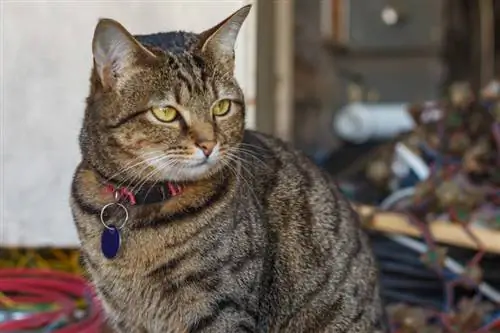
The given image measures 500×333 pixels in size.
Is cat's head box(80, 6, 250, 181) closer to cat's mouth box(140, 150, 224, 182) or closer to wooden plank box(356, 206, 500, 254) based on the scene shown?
cat's mouth box(140, 150, 224, 182)

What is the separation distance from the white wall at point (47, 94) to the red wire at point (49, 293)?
8 cm

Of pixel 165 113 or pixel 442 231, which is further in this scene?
pixel 442 231

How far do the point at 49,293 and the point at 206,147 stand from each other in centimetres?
55

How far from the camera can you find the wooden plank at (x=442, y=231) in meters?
1.53

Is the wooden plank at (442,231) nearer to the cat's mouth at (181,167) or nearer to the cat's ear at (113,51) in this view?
the cat's mouth at (181,167)

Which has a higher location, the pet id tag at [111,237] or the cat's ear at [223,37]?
the cat's ear at [223,37]

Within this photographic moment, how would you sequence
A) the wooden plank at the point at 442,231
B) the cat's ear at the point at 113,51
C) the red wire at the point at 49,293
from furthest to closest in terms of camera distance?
the wooden plank at the point at 442,231, the red wire at the point at 49,293, the cat's ear at the point at 113,51

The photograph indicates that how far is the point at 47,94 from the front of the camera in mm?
1415

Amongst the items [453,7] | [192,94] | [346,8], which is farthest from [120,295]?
[453,7]

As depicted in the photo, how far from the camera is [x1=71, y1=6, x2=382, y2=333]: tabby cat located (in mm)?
1003

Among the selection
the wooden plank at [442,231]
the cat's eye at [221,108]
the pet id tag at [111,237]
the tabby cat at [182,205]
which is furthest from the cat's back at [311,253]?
the wooden plank at [442,231]

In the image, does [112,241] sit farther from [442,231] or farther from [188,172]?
[442,231]

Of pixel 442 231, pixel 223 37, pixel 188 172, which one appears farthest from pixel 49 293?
pixel 442 231

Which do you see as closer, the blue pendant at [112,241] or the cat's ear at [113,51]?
the cat's ear at [113,51]
